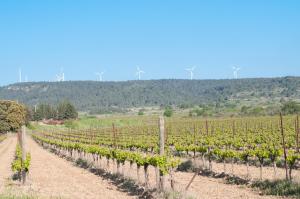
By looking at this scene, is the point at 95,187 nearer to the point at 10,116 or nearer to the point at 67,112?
the point at 10,116

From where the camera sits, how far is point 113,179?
23281mm

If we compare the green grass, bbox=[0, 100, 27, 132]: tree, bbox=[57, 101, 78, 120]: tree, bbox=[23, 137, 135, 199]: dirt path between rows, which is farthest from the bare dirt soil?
bbox=[57, 101, 78, 120]: tree

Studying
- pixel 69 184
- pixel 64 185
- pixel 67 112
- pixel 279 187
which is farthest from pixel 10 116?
pixel 279 187

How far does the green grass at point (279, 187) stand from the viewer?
54.2ft

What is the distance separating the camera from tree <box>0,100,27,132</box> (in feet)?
280

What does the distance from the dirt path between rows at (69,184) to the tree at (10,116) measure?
58161 millimetres

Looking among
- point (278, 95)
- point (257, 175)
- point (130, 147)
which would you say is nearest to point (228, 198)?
point (257, 175)

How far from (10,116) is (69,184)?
219ft

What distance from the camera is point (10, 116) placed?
3361 inches

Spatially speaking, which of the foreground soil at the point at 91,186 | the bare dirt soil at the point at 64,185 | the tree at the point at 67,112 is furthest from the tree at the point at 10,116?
the foreground soil at the point at 91,186

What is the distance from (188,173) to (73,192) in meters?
7.24

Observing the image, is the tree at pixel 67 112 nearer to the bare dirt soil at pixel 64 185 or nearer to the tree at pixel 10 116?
the tree at pixel 10 116

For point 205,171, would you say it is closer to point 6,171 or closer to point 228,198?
point 228,198

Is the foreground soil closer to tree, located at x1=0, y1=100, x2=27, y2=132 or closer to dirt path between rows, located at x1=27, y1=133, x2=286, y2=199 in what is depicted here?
dirt path between rows, located at x1=27, y1=133, x2=286, y2=199
